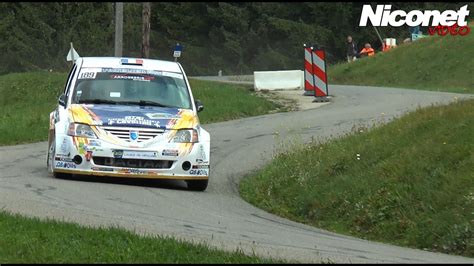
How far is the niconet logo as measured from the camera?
39375 mm

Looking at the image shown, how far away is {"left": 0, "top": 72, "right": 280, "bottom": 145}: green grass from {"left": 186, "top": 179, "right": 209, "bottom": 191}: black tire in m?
7.38

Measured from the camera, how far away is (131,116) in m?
12.7

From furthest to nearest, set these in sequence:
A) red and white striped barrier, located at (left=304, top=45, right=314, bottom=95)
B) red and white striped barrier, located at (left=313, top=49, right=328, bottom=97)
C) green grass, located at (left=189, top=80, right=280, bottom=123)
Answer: red and white striped barrier, located at (left=304, top=45, right=314, bottom=95) < red and white striped barrier, located at (left=313, top=49, right=328, bottom=97) < green grass, located at (left=189, top=80, right=280, bottom=123)

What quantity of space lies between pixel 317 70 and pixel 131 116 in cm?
1369

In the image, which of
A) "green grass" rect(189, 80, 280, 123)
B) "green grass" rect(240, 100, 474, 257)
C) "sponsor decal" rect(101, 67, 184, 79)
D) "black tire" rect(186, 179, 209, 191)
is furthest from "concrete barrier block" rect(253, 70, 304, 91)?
"black tire" rect(186, 179, 209, 191)

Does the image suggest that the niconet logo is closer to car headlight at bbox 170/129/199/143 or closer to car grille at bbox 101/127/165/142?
car headlight at bbox 170/129/199/143

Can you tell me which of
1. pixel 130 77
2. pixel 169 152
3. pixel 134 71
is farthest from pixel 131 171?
pixel 134 71

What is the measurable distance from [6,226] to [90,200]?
2.51m

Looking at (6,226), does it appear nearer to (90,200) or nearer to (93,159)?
(90,200)

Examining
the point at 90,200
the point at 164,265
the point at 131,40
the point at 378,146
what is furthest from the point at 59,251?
the point at 131,40

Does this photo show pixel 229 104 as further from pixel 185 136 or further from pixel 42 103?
pixel 185 136

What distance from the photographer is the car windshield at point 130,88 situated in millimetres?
13461

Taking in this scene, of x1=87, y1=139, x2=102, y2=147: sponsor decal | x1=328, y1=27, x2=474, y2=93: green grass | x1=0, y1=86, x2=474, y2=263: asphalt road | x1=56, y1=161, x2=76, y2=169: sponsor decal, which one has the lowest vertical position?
x1=0, y1=86, x2=474, y2=263: asphalt road

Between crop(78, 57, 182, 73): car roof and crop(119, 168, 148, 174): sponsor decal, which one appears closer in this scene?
crop(119, 168, 148, 174): sponsor decal
